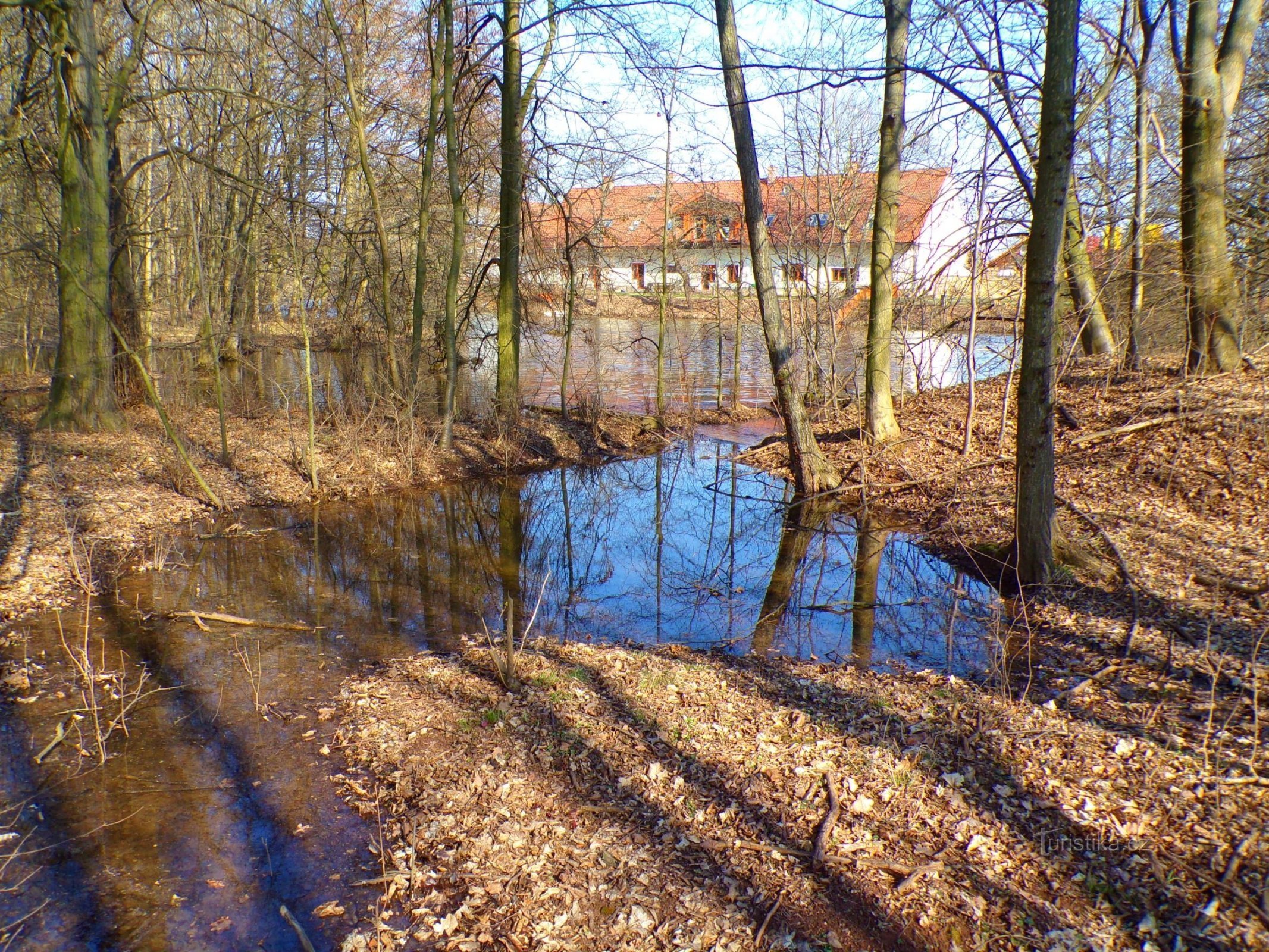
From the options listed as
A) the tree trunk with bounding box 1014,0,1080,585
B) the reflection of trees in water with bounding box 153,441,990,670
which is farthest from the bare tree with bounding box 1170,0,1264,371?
the tree trunk with bounding box 1014,0,1080,585

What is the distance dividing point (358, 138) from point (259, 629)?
8.14m

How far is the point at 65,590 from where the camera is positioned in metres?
7.45

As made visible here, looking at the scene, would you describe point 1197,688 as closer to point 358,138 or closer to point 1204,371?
point 1204,371

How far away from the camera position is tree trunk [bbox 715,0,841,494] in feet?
33.6

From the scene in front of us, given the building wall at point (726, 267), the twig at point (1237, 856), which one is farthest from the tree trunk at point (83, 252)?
the twig at point (1237, 856)

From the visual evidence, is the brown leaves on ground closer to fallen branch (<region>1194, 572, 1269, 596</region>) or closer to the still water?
fallen branch (<region>1194, 572, 1269, 596</region>)

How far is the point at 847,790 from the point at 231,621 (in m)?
5.47

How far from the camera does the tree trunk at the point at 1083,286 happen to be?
38.7 feet

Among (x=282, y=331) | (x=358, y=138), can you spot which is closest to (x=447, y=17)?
(x=358, y=138)

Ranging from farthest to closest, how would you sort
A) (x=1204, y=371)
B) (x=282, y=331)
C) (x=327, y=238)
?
(x=282, y=331), (x=327, y=238), (x=1204, y=371)

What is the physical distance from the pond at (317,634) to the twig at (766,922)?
68.2 inches

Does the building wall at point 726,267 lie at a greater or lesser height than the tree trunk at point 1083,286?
greater

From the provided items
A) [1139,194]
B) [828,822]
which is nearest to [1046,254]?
[828,822]

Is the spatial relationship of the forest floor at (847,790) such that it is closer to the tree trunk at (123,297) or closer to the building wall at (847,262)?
the building wall at (847,262)
